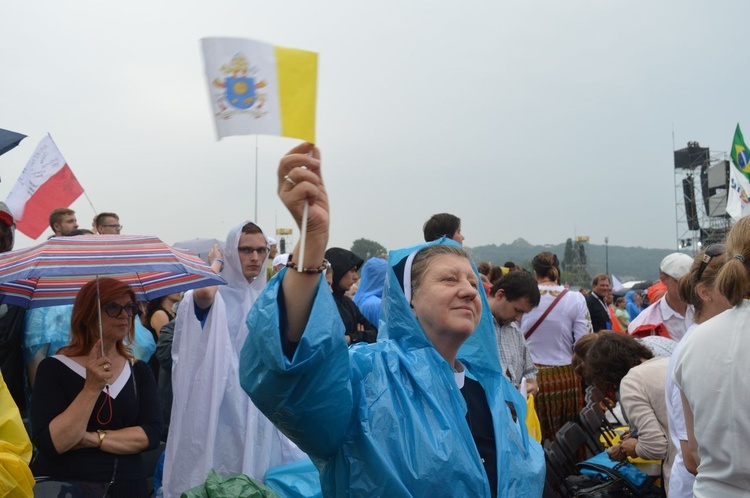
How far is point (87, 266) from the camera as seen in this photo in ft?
12.0

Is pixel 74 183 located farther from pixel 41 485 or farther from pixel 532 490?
pixel 532 490

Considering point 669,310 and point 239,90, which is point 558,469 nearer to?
point 669,310

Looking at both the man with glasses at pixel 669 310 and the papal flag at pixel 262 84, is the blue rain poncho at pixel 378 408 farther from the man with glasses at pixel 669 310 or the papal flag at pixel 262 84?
the man with glasses at pixel 669 310

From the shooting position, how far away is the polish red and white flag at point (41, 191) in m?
6.83

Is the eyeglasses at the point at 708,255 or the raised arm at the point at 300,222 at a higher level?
the raised arm at the point at 300,222

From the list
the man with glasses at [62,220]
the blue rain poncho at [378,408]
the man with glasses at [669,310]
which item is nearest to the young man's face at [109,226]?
the man with glasses at [62,220]

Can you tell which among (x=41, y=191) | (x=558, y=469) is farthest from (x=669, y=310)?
(x=41, y=191)

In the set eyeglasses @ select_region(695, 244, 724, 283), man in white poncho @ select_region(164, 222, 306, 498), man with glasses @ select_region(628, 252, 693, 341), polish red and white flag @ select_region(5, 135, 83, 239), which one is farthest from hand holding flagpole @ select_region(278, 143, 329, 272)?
polish red and white flag @ select_region(5, 135, 83, 239)

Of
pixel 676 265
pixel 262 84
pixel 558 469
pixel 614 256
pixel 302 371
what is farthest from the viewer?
pixel 614 256

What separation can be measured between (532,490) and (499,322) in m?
3.11

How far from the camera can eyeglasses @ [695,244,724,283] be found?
3.19 metres

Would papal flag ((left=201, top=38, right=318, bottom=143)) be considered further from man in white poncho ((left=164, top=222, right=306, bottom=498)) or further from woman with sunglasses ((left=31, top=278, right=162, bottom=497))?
man in white poncho ((left=164, top=222, right=306, bottom=498))

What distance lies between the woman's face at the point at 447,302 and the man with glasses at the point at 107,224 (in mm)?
4994

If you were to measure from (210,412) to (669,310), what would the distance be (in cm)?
386
